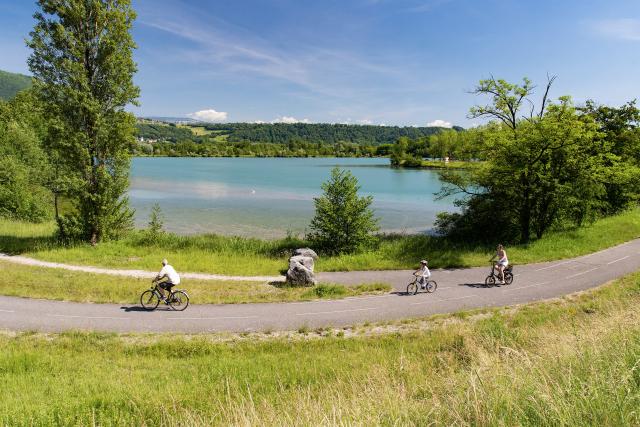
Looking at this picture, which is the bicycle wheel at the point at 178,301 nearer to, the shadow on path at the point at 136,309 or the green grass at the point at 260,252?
the shadow on path at the point at 136,309

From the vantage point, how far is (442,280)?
68.7 ft

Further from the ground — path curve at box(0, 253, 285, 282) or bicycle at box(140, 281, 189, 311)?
bicycle at box(140, 281, 189, 311)

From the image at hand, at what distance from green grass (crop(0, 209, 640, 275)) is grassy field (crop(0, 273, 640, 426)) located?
8.56 meters

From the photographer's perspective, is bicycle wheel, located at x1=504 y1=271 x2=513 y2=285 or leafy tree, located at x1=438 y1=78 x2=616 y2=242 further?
leafy tree, located at x1=438 y1=78 x2=616 y2=242

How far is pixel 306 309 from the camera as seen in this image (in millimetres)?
16250

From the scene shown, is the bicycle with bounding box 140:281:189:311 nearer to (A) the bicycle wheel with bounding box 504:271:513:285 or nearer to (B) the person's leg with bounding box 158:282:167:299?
(B) the person's leg with bounding box 158:282:167:299

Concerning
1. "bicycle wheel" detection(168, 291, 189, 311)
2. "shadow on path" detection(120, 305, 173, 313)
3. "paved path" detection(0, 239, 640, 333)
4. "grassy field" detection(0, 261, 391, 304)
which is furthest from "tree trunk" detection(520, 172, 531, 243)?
"shadow on path" detection(120, 305, 173, 313)

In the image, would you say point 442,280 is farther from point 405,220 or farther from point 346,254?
point 405,220

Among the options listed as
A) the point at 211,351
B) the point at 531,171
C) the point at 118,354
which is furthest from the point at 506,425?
the point at 531,171

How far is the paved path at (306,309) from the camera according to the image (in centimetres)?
1427

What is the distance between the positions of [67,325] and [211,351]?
5967 millimetres

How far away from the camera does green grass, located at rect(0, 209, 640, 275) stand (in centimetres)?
2361

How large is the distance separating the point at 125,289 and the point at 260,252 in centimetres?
1087

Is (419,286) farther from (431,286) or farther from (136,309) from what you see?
(136,309)
